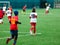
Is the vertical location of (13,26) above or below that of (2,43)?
above

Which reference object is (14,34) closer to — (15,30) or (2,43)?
(15,30)

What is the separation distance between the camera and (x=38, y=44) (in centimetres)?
1588

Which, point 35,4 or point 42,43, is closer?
point 42,43

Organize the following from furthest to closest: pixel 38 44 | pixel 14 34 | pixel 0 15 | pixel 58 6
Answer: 1. pixel 58 6
2. pixel 0 15
3. pixel 38 44
4. pixel 14 34

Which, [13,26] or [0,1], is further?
[0,1]

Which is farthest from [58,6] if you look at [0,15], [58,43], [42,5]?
[58,43]

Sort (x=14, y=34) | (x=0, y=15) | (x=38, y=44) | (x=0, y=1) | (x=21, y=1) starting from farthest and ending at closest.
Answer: (x=21, y=1)
(x=0, y=1)
(x=0, y=15)
(x=38, y=44)
(x=14, y=34)

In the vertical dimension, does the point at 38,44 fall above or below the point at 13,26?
below

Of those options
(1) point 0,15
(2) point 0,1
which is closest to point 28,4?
(2) point 0,1

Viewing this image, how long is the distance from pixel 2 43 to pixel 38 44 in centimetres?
203

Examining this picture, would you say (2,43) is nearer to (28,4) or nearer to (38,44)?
(38,44)

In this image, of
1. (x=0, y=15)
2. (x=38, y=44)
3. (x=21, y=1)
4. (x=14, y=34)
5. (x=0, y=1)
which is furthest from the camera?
(x=21, y=1)

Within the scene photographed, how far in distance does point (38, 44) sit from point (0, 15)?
539 inches

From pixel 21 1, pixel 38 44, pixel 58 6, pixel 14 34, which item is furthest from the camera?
pixel 58 6
